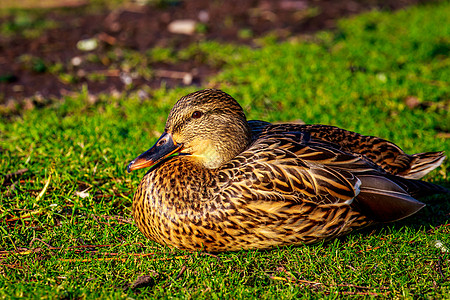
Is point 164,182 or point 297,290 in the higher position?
point 164,182

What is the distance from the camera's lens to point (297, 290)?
307 centimetres

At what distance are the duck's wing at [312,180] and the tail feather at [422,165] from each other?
281 millimetres

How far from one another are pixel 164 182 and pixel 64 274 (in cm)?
91

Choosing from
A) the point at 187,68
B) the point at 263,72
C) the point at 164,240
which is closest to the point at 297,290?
the point at 164,240

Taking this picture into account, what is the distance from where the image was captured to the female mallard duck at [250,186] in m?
3.35

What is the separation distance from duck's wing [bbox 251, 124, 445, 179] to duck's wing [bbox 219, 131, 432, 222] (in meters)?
0.22

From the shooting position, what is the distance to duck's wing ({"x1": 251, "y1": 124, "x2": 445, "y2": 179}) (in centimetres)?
382

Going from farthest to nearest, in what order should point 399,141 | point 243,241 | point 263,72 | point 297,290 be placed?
point 263,72, point 399,141, point 243,241, point 297,290

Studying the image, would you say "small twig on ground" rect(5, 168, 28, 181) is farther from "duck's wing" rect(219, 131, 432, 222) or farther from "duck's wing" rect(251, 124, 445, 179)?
"duck's wing" rect(251, 124, 445, 179)

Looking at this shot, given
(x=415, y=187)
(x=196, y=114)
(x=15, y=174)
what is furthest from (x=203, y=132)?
(x=15, y=174)

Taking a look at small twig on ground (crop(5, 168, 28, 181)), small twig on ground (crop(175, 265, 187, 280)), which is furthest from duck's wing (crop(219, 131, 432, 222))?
small twig on ground (crop(5, 168, 28, 181))

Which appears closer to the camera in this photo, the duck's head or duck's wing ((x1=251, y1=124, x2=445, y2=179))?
the duck's head

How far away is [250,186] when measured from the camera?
338cm

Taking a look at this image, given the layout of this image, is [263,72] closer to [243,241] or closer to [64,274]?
[243,241]
